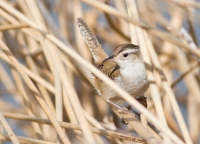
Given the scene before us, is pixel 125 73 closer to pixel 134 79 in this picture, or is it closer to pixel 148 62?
pixel 134 79

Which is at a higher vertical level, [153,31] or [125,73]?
[153,31]

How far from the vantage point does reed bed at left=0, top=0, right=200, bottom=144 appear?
1.68 metres

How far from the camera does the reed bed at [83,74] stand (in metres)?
1.68

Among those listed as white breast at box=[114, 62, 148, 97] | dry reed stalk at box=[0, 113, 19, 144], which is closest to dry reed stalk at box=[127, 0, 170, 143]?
white breast at box=[114, 62, 148, 97]

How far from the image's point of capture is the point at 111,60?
234 centimetres

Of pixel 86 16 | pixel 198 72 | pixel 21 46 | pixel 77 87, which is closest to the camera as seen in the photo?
pixel 21 46

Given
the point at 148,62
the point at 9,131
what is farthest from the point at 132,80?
the point at 9,131

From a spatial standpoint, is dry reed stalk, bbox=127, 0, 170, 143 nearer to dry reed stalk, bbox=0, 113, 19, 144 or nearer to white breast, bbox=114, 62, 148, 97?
white breast, bbox=114, 62, 148, 97

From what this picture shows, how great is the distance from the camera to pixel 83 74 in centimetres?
268

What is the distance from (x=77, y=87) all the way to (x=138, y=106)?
6.65 feet

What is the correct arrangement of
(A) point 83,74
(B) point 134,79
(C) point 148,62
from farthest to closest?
(A) point 83,74, (B) point 134,79, (C) point 148,62

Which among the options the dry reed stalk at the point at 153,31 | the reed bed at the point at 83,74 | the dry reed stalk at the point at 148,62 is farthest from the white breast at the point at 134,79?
the dry reed stalk at the point at 153,31

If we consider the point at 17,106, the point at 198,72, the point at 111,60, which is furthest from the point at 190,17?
the point at 17,106

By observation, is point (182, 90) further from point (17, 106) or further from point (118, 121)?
point (17, 106)
